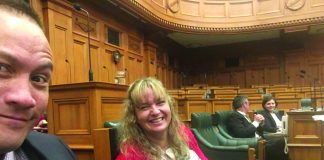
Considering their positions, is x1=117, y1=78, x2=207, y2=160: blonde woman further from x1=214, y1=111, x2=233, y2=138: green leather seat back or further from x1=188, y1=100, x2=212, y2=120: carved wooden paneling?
x1=188, y1=100, x2=212, y2=120: carved wooden paneling

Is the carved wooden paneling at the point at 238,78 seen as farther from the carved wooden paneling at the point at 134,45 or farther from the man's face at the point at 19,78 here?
the man's face at the point at 19,78

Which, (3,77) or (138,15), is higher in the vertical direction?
(138,15)

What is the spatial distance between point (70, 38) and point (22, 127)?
5.28m

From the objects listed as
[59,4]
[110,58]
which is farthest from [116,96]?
[110,58]

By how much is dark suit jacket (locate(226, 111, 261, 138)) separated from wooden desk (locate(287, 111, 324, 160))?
48cm

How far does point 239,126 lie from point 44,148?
356cm

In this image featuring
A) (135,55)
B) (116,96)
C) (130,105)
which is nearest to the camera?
(130,105)

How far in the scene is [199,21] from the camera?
964 cm

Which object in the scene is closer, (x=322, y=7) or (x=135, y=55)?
(x=135, y=55)

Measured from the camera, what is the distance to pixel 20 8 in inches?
20.3

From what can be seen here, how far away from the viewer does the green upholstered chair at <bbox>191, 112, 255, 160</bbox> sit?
3.14 metres

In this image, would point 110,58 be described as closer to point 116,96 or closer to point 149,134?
point 116,96

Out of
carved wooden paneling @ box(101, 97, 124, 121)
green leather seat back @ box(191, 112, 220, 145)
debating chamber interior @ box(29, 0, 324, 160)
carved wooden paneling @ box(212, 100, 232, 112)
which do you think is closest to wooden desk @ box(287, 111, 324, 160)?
debating chamber interior @ box(29, 0, 324, 160)

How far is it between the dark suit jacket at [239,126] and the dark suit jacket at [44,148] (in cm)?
346
